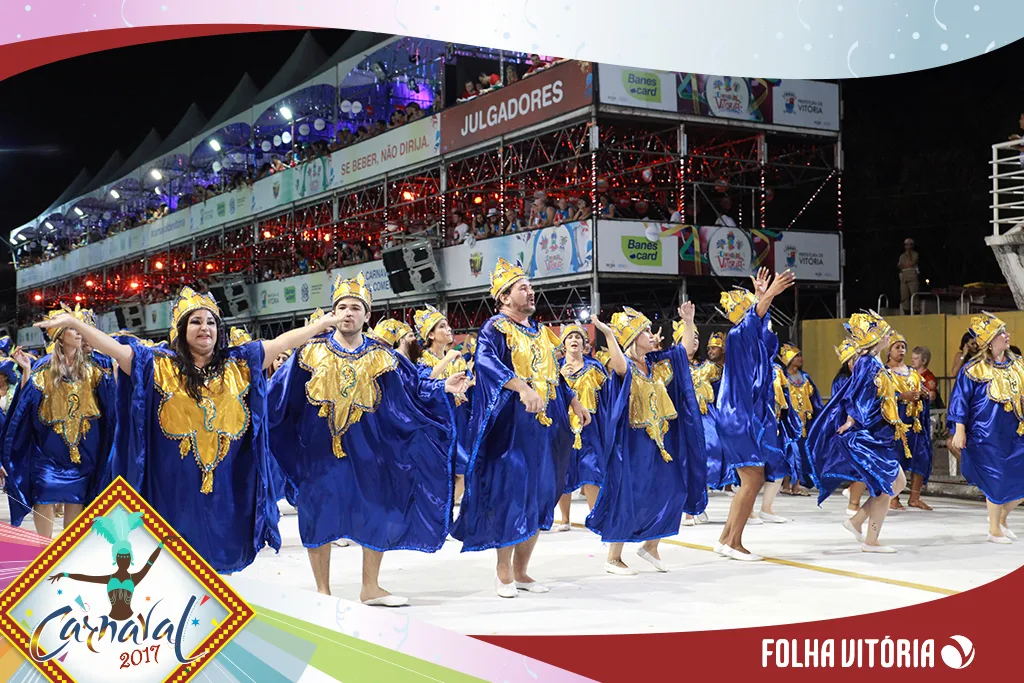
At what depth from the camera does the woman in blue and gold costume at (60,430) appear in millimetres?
8633

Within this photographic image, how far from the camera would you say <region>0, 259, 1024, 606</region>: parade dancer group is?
567 centimetres

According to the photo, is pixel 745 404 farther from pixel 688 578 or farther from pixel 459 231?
pixel 459 231

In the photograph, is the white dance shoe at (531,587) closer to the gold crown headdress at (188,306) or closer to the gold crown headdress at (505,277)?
the gold crown headdress at (505,277)

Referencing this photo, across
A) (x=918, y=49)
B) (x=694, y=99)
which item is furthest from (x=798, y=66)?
(x=694, y=99)

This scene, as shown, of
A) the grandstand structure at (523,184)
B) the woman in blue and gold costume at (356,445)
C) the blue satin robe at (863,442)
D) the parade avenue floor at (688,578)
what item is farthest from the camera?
the grandstand structure at (523,184)

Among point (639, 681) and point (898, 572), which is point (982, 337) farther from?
point (639, 681)

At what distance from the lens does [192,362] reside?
5656 millimetres

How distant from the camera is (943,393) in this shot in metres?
17.1

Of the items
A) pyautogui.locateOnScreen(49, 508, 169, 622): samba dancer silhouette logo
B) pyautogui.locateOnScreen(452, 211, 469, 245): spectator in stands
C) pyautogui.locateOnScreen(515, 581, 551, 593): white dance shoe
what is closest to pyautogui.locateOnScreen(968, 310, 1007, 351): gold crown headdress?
pyautogui.locateOnScreen(515, 581, 551, 593): white dance shoe

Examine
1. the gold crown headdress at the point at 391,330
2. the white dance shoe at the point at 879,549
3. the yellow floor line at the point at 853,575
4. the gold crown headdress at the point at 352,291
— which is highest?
the gold crown headdress at the point at 352,291

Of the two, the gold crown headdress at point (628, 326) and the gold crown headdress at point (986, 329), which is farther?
the gold crown headdress at point (986, 329)

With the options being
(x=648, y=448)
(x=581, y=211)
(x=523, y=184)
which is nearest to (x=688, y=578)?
(x=648, y=448)

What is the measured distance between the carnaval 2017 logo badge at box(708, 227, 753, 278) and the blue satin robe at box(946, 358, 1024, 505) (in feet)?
35.8

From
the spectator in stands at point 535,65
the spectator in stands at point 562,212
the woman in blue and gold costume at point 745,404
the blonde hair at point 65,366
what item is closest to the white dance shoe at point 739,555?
the woman in blue and gold costume at point 745,404
